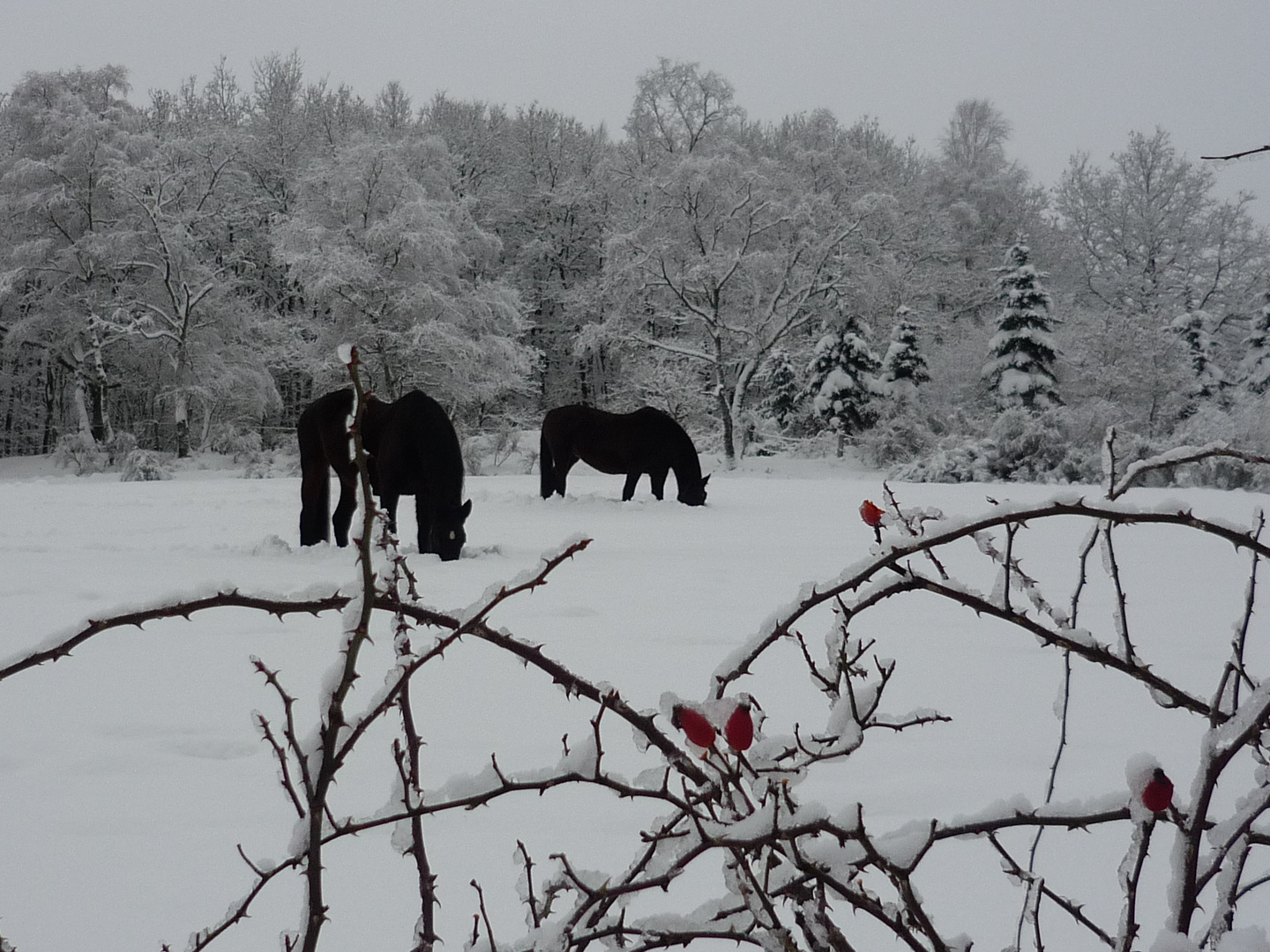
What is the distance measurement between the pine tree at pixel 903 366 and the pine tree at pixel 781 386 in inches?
99.8

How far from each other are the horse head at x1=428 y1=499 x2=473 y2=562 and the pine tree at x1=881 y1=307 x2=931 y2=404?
16.9m

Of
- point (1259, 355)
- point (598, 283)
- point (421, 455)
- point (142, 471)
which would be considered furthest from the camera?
point (598, 283)

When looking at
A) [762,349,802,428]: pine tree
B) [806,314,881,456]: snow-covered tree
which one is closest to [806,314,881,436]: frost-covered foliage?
[806,314,881,456]: snow-covered tree

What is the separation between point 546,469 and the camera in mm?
8656

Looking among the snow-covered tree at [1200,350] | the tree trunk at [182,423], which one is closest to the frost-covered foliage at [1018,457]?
the snow-covered tree at [1200,350]

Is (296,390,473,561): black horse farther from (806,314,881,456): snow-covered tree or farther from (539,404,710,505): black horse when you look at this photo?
(806,314,881,456): snow-covered tree

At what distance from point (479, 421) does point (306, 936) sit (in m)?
25.6

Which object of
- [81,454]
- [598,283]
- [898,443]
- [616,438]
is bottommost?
[81,454]

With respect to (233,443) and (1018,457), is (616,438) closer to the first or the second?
(1018,457)

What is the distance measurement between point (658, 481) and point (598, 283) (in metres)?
17.4

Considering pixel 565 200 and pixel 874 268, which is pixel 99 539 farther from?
pixel 565 200

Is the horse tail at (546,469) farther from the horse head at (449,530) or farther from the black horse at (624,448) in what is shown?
the horse head at (449,530)

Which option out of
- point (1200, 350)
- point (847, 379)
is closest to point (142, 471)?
point (847, 379)

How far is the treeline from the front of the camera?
19.3m
